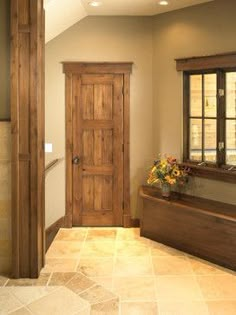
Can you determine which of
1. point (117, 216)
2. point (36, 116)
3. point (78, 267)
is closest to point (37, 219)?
point (78, 267)

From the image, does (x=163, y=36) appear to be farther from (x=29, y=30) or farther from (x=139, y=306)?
(x=139, y=306)

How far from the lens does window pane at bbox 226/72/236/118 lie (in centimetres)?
421

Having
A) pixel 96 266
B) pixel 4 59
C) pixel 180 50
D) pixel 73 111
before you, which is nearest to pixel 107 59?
pixel 73 111

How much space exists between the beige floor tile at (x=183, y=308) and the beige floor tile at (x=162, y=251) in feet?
3.50

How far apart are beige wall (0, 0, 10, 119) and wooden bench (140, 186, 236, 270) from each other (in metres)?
2.06

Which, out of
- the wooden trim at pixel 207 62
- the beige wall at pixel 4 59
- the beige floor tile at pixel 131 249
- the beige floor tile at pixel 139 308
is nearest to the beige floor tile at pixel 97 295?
the beige floor tile at pixel 139 308

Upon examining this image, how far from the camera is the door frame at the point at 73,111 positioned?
16.3 ft

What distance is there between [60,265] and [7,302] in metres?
0.82

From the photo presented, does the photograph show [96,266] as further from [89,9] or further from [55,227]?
[89,9]

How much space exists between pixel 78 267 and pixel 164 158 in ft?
6.14

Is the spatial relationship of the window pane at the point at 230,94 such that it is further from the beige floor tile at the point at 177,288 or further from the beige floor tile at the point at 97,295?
the beige floor tile at the point at 97,295

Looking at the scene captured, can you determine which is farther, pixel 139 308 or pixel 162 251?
pixel 162 251

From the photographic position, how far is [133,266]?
382 centimetres

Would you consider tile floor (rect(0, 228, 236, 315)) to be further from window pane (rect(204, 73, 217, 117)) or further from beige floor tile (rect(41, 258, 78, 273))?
window pane (rect(204, 73, 217, 117))
